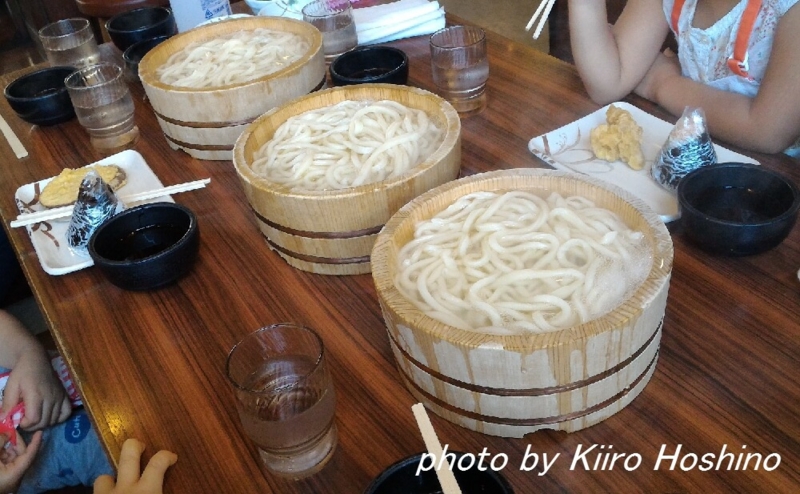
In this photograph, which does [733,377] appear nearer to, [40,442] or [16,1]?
[40,442]

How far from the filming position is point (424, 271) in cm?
117

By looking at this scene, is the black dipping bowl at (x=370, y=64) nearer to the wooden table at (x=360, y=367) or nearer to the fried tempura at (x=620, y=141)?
the wooden table at (x=360, y=367)

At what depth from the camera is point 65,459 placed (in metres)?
1.94

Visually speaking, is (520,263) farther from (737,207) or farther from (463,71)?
(463,71)

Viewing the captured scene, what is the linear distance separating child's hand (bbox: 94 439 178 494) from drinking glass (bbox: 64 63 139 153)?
1274 millimetres

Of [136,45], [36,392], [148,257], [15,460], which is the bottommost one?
[15,460]

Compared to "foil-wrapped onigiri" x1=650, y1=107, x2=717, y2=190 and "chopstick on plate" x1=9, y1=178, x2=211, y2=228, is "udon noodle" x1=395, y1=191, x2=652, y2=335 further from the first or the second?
"chopstick on plate" x1=9, y1=178, x2=211, y2=228

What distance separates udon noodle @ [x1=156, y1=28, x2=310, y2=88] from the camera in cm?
203

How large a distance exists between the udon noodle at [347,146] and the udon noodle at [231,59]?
388mm

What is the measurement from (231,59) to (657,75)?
1.33 metres

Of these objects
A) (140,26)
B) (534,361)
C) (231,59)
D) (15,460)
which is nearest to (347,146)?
(231,59)

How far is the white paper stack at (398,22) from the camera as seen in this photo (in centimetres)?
251

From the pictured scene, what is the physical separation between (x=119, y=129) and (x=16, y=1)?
17.3 ft

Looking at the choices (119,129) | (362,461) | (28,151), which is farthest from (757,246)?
(28,151)
